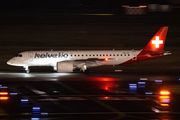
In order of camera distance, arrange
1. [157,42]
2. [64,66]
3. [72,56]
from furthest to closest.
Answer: [157,42] → [72,56] → [64,66]

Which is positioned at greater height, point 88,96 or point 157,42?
point 157,42

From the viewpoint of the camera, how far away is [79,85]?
101 ft

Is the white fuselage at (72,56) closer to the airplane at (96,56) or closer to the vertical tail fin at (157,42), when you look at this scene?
the airplane at (96,56)

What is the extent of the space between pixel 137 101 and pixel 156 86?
6.35 m

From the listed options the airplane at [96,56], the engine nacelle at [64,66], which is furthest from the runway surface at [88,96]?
the airplane at [96,56]

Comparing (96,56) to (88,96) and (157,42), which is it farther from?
(88,96)

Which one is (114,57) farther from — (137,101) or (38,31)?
(38,31)

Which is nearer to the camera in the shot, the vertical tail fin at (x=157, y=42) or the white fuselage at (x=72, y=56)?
the white fuselage at (x=72, y=56)

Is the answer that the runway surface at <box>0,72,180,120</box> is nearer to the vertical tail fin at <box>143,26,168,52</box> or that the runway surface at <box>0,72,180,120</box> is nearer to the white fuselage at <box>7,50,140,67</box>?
the white fuselage at <box>7,50,140,67</box>

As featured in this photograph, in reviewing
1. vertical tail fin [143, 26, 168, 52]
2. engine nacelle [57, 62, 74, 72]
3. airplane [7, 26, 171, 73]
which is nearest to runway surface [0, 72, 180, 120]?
engine nacelle [57, 62, 74, 72]

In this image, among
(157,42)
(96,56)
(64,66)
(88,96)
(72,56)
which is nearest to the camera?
(88,96)

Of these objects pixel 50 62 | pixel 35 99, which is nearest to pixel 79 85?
pixel 35 99

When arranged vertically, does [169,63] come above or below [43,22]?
below

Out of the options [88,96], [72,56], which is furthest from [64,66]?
[88,96]
